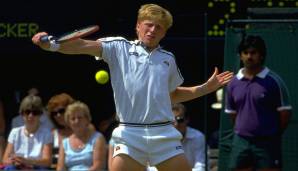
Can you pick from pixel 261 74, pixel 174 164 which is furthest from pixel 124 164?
pixel 261 74

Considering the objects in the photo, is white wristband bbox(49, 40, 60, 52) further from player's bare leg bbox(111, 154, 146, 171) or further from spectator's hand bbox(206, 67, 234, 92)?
spectator's hand bbox(206, 67, 234, 92)

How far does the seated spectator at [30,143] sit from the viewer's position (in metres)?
10.4

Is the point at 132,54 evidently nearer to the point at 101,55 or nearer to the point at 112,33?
the point at 101,55

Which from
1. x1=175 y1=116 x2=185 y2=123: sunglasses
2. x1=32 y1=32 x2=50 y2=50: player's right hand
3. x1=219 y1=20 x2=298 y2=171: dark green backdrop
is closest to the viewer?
x1=32 y1=32 x2=50 y2=50: player's right hand

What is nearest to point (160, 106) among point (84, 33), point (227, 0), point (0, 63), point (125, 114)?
point (125, 114)

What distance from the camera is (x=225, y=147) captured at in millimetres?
9773

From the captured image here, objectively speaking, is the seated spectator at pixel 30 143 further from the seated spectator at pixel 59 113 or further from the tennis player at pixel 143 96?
the tennis player at pixel 143 96

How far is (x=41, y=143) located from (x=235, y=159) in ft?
7.29

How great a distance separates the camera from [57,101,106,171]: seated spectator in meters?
10.1

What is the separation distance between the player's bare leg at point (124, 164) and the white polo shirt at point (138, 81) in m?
0.25

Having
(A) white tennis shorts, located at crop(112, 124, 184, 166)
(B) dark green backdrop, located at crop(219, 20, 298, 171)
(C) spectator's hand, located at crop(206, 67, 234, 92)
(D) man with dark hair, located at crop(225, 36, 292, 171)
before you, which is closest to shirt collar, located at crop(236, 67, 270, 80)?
(D) man with dark hair, located at crop(225, 36, 292, 171)

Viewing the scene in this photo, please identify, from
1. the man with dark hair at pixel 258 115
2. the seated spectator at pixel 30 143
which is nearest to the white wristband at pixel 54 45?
the man with dark hair at pixel 258 115

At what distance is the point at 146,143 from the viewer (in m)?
7.07

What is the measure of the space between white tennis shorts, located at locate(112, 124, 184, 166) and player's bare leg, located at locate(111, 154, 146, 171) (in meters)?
0.02
